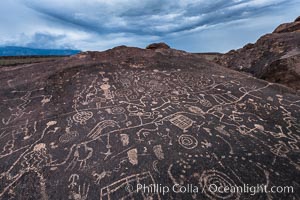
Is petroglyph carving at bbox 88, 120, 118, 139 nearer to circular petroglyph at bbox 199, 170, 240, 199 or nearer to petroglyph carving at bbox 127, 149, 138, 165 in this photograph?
petroglyph carving at bbox 127, 149, 138, 165

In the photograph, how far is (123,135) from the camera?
8.04 feet

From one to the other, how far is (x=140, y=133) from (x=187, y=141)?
551mm

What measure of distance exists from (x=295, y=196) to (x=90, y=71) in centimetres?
362

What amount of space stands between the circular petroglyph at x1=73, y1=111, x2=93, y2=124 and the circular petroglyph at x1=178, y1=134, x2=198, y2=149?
49.8 inches

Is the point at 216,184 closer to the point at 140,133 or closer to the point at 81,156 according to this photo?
the point at 140,133

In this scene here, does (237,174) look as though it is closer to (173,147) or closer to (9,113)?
(173,147)

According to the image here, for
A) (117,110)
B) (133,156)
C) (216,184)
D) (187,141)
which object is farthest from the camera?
(117,110)

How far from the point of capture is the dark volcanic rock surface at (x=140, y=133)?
6.12 ft

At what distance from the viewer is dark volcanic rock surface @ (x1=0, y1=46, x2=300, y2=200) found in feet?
6.12

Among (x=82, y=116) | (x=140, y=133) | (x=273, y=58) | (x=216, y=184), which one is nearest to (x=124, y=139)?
(x=140, y=133)

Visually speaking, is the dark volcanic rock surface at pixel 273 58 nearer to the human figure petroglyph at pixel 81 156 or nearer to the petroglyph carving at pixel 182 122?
the petroglyph carving at pixel 182 122

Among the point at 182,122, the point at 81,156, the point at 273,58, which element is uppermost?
the point at 273,58

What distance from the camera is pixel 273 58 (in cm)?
517

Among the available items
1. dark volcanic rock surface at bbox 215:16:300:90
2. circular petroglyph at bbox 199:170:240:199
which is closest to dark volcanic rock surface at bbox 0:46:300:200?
circular petroglyph at bbox 199:170:240:199
